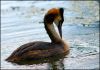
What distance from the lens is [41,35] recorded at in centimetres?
1550

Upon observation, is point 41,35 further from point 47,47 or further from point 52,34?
point 47,47

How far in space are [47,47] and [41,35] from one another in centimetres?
254

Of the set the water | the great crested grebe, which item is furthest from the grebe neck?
the water

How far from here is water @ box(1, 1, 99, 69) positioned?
12.1 meters

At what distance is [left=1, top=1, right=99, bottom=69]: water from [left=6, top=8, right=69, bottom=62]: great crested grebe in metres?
0.24

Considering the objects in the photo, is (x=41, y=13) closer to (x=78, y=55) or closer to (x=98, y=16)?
(x=98, y=16)

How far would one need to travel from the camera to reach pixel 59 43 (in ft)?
44.7

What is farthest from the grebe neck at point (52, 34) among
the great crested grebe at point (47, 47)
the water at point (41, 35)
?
the water at point (41, 35)

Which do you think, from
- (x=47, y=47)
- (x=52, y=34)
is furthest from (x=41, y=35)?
(x=47, y=47)

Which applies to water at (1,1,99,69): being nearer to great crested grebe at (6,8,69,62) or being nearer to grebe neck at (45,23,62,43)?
great crested grebe at (6,8,69,62)

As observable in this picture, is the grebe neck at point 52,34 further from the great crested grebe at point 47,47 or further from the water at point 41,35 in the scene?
the water at point 41,35

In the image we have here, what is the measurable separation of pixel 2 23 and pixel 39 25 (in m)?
2.02

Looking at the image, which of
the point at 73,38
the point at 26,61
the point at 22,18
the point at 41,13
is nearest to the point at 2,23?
the point at 22,18

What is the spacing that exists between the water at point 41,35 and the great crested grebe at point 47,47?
24cm
